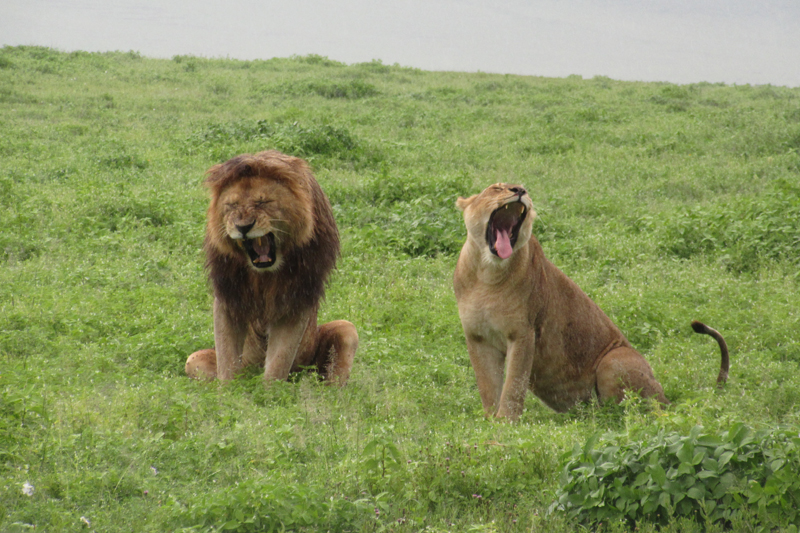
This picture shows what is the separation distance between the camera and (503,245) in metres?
5.20

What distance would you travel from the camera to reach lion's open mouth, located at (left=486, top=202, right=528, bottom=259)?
5.19 m

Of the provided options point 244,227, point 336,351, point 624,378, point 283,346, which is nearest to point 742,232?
point 624,378

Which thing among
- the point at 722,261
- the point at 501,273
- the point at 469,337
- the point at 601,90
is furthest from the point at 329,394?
the point at 601,90

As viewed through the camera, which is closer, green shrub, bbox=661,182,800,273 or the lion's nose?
the lion's nose

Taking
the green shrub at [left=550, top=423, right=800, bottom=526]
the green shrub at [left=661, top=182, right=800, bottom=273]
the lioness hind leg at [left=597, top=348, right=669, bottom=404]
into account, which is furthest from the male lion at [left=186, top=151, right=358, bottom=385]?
the green shrub at [left=661, top=182, right=800, bottom=273]

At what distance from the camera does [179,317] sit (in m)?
7.49

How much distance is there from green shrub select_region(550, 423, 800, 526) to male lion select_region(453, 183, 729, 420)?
66.1 inches

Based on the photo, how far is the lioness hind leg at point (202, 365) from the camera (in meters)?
5.98

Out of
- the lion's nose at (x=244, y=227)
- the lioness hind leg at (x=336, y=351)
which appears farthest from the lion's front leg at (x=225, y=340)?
the lion's nose at (x=244, y=227)

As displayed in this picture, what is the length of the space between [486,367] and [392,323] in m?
2.53

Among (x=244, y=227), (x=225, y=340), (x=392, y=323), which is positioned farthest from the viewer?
(x=392, y=323)

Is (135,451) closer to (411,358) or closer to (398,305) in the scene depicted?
(411,358)

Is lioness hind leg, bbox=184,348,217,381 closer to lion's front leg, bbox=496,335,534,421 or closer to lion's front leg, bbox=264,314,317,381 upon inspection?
lion's front leg, bbox=264,314,317,381

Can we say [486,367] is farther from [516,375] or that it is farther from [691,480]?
[691,480]
